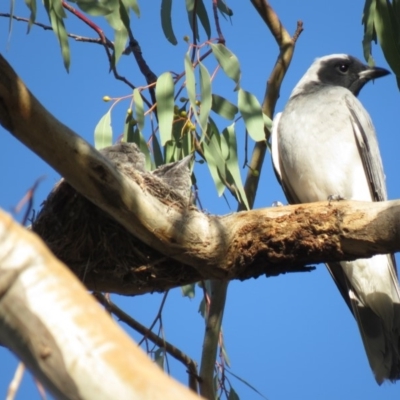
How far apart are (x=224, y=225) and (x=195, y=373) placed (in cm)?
83

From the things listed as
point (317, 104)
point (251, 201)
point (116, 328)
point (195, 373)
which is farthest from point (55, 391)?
point (317, 104)

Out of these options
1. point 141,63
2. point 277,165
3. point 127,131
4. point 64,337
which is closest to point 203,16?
point 141,63

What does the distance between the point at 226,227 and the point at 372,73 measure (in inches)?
Answer: 100.0

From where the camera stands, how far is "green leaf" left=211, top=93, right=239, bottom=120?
371cm

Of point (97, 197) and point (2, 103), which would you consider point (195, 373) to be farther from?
point (2, 103)

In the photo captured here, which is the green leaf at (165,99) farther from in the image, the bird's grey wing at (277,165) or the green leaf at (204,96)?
the bird's grey wing at (277,165)

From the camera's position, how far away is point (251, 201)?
400cm

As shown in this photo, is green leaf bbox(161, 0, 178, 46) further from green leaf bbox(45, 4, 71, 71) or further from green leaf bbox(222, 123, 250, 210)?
green leaf bbox(45, 4, 71, 71)

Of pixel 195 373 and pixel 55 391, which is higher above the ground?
pixel 55 391

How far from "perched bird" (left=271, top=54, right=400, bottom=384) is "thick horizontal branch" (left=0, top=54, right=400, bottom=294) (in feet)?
Result: 4.17

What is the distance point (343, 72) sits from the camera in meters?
5.26

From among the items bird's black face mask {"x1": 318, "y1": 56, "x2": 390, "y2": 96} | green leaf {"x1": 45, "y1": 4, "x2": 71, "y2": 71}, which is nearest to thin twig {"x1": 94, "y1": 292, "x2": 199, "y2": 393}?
green leaf {"x1": 45, "y1": 4, "x2": 71, "y2": 71}

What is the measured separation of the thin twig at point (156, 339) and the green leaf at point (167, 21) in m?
1.18

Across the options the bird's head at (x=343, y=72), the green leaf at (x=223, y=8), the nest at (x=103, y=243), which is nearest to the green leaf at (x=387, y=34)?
the green leaf at (x=223, y=8)
